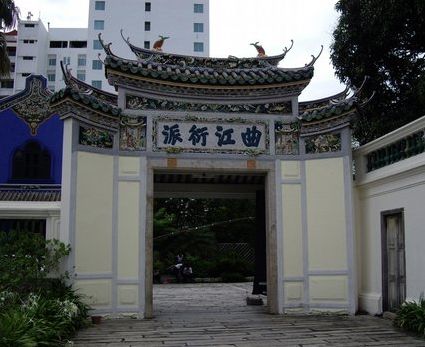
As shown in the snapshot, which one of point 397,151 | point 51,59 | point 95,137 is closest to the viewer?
point 397,151

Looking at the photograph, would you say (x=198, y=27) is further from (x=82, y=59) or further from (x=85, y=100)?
(x=85, y=100)

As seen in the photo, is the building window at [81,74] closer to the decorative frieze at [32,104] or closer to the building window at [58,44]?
the building window at [58,44]

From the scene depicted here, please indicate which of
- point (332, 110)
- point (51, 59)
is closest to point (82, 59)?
point (51, 59)

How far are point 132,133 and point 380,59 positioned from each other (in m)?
6.55

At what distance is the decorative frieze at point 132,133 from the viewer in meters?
9.38

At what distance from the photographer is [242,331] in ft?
25.0

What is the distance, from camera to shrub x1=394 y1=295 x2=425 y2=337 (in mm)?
6992

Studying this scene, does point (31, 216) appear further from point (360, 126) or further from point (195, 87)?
point (360, 126)

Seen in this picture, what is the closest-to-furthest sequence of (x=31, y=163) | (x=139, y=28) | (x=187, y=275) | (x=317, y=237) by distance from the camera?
1. (x=317, y=237)
2. (x=31, y=163)
3. (x=187, y=275)
4. (x=139, y=28)

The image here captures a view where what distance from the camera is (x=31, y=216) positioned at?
42.5ft

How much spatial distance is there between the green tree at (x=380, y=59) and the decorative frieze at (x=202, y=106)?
3364 millimetres

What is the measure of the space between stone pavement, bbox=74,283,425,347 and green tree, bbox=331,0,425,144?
5.52m

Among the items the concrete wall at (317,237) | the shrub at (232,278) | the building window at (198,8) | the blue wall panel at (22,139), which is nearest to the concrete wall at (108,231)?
the concrete wall at (317,237)

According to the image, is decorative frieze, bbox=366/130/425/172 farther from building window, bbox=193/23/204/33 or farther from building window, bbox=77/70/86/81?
building window, bbox=77/70/86/81
